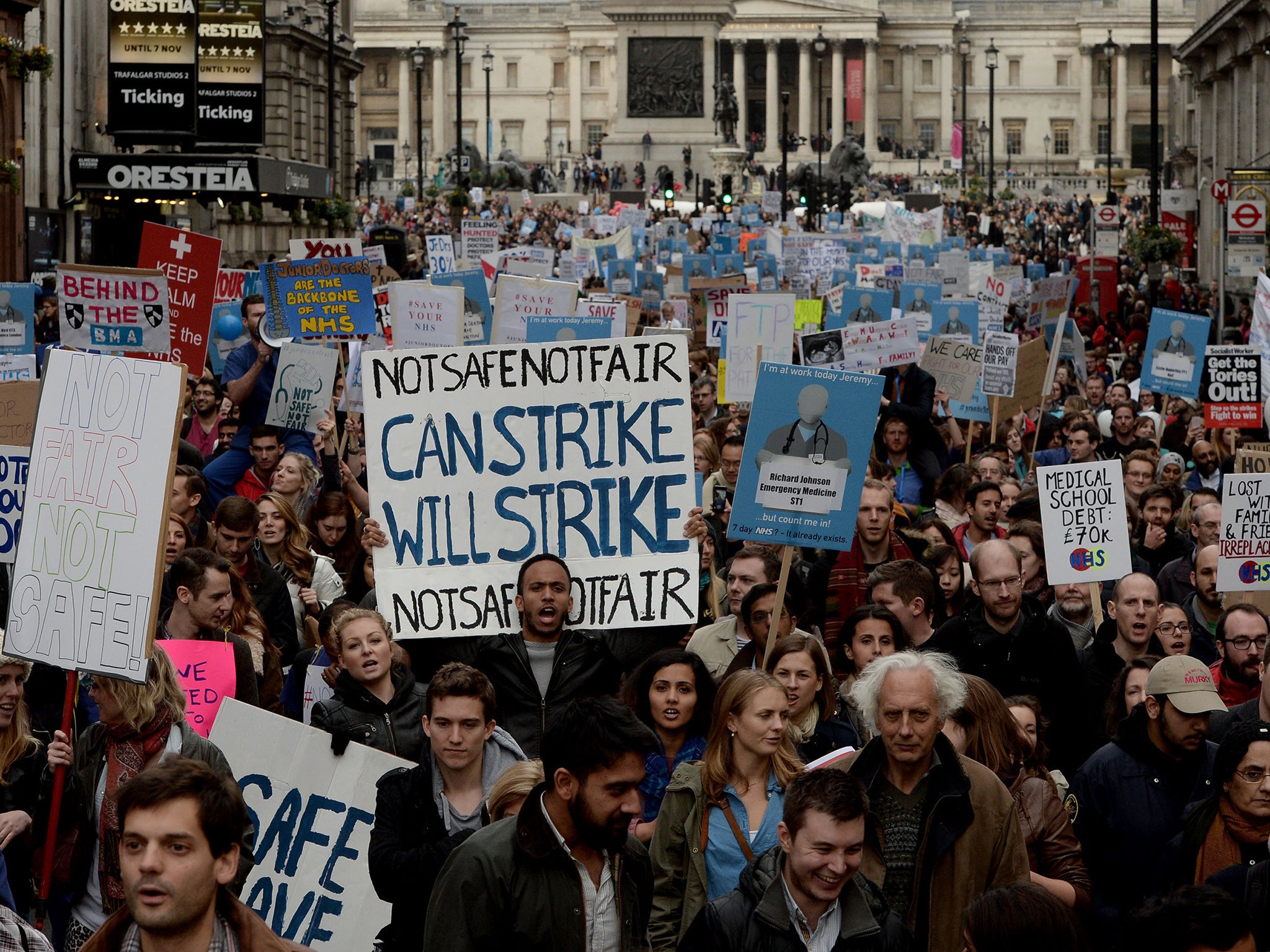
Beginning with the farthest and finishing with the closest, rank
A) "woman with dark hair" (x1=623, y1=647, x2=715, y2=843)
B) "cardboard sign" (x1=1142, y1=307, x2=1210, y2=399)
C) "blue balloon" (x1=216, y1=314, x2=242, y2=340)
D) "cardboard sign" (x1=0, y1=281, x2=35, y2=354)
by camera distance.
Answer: "blue balloon" (x1=216, y1=314, x2=242, y2=340) → "cardboard sign" (x1=1142, y1=307, x2=1210, y2=399) → "cardboard sign" (x1=0, y1=281, x2=35, y2=354) → "woman with dark hair" (x1=623, y1=647, x2=715, y2=843)

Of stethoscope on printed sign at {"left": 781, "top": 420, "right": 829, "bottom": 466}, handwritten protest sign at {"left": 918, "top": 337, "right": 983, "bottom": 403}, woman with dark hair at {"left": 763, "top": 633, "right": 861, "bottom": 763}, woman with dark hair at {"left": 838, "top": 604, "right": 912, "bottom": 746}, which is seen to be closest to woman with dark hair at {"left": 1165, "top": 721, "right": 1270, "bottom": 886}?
woman with dark hair at {"left": 763, "top": 633, "right": 861, "bottom": 763}

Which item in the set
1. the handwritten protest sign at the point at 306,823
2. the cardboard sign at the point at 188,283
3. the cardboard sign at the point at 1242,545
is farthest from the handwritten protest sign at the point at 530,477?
the cardboard sign at the point at 188,283

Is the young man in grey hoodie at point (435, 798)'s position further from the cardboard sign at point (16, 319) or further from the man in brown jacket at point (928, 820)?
the cardboard sign at point (16, 319)

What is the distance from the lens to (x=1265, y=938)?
474cm

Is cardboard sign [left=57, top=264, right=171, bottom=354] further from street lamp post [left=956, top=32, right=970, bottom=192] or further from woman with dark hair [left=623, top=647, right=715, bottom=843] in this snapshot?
street lamp post [left=956, top=32, right=970, bottom=192]

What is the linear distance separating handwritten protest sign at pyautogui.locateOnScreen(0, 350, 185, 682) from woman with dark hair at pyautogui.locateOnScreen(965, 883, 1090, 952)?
2434 mm

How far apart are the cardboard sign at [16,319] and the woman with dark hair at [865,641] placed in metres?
8.44

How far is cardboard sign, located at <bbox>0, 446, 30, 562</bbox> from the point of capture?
7461 millimetres

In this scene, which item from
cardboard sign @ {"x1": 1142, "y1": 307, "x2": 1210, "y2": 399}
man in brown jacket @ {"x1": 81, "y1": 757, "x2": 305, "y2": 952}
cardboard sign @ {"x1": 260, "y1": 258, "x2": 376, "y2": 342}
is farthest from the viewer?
cardboard sign @ {"x1": 1142, "y1": 307, "x2": 1210, "y2": 399}

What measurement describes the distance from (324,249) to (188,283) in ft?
11.4

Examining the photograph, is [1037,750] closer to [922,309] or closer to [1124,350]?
[922,309]

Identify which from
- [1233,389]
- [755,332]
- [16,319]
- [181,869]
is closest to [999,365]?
[755,332]

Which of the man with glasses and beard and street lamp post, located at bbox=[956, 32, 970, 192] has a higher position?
street lamp post, located at bbox=[956, 32, 970, 192]

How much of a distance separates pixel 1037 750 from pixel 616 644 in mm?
1648
